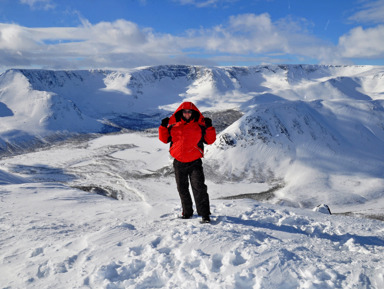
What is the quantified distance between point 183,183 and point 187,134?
4.97ft

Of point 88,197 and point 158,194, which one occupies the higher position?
point 88,197

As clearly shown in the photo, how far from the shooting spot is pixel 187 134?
8148mm

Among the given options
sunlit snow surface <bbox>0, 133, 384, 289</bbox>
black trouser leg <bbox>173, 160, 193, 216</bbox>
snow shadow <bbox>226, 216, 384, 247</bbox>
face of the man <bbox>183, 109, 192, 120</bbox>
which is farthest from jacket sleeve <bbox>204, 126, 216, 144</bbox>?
snow shadow <bbox>226, 216, 384, 247</bbox>

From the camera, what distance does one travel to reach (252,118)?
8106cm

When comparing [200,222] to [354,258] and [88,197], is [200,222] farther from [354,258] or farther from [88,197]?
[88,197]

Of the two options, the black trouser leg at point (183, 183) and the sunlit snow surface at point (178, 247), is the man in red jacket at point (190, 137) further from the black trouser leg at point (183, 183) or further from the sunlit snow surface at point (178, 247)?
the sunlit snow surface at point (178, 247)

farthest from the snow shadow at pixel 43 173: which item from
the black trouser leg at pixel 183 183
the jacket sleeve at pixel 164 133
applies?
the jacket sleeve at pixel 164 133

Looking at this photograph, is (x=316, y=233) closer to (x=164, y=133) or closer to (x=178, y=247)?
(x=178, y=247)

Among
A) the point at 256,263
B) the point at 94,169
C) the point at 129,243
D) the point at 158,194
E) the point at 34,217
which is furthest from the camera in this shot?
the point at 94,169

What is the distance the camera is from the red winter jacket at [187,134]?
8.14 meters

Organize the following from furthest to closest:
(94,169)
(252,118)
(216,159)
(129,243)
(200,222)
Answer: (94,169)
(252,118)
(216,159)
(200,222)
(129,243)

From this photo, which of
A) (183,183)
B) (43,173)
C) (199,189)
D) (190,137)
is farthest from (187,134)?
(43,173)

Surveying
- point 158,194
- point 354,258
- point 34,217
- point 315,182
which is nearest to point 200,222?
point 354,258

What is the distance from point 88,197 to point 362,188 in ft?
212
